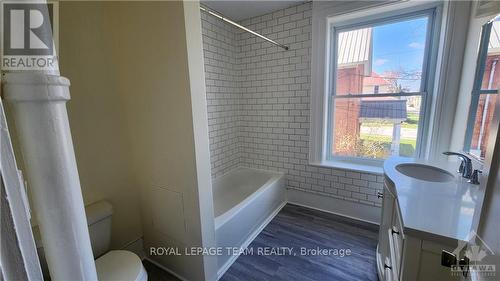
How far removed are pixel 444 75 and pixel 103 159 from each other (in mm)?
2995

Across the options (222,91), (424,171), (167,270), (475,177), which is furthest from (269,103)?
(167,270)

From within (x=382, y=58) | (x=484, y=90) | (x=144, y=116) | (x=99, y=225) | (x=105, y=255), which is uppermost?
(x=382, y=58)

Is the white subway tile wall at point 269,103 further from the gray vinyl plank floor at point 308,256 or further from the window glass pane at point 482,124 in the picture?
the window glass pane at point 482,124

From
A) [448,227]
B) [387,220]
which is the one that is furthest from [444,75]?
[448,227]

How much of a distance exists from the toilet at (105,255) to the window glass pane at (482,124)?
2.41 m

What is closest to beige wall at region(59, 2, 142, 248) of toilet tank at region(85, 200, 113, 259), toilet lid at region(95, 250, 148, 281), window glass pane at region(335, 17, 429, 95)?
toilet tank at region(85, 200, 113, 259)

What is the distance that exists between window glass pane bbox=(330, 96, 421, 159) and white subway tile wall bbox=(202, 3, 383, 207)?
13.2 inches

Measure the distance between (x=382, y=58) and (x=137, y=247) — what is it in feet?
10.2

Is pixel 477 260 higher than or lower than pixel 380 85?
lower

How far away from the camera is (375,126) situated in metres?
2.40

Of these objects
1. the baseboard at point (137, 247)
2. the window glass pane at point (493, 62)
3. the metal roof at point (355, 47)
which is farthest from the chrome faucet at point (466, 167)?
the baseboard at point (137, 247)

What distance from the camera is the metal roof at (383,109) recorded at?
2.25m

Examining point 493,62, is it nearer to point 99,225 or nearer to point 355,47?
point 355,47

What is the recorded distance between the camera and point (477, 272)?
0.57 meters
